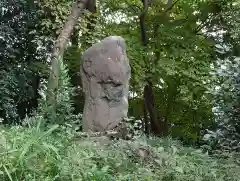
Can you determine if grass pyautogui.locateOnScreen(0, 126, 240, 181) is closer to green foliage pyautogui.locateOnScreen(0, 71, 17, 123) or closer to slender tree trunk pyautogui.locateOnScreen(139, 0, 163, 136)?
green foliage pyautogui.locateOnScreen(0, 71, 17, 123)

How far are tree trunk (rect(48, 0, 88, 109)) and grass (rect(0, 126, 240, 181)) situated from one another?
2.39 m

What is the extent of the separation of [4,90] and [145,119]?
5.01m

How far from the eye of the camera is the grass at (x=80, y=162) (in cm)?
295

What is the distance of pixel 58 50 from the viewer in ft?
27.7

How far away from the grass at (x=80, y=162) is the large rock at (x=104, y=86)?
2.03 meters

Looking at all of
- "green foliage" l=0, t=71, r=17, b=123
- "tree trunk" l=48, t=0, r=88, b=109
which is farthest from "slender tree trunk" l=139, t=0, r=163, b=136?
"green foliage" l=0, t=71, r=17, b=123

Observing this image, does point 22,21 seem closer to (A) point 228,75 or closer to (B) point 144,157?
(A) point 228,75

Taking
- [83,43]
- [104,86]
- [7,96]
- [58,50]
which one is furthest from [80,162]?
[83,43]

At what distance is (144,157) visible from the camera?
15.6 ft

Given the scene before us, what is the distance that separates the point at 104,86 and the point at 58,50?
180cm

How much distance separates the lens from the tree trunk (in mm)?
7096

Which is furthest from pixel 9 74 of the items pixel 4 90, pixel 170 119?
pixel 170 119

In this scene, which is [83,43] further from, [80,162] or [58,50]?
[80,162]

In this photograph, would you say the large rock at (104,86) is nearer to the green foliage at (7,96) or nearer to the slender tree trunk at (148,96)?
the green foliage at (7,96)
